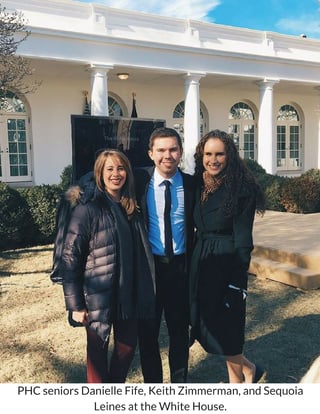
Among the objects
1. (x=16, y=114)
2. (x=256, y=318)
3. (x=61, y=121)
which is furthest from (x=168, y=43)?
(x=256, y=318)

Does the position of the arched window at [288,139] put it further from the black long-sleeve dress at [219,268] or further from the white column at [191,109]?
the black long-sleeve dress at [219,268]

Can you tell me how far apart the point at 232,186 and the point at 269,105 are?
13.7 metres

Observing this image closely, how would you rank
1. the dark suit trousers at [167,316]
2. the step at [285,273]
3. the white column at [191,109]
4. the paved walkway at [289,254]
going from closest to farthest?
the dark suit trousers at [167,316] → the step at [285,273] → the paved walkway at [289,254] → the white column at [191,109]

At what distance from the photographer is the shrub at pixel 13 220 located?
7.73 meters

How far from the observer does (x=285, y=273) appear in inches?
213

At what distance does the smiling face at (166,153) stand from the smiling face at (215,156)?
0.56 feet

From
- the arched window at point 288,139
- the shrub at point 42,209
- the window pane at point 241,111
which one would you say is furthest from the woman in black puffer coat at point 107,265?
the arched window at point 288,139

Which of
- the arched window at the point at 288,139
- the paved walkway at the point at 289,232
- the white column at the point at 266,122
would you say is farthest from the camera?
the arched window at the point at 288,139

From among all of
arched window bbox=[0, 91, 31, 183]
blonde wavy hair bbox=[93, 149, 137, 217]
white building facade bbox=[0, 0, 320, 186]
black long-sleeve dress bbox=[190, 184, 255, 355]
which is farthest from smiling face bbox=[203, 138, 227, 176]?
arched window bbox=[0, 91, 31, 183]

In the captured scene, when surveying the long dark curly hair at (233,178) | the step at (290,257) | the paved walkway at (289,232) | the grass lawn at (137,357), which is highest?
the long dark curly hair at (233,178)

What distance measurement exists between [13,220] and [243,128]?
12.9 m

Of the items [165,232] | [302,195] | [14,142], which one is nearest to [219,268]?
[165,232]

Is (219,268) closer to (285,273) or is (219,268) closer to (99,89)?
(285,273)

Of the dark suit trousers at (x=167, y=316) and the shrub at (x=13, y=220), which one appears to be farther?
the shrub at (x=13, y=220)
